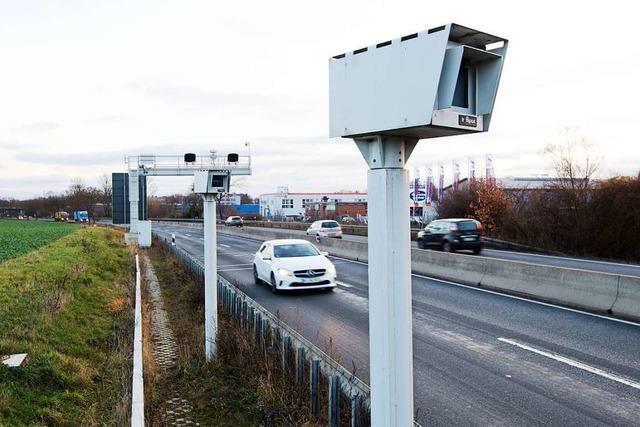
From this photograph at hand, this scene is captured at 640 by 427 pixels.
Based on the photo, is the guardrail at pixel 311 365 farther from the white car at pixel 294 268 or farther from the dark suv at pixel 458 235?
the dark suv at pixel 458 235

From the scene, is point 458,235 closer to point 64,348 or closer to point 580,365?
point 580,365

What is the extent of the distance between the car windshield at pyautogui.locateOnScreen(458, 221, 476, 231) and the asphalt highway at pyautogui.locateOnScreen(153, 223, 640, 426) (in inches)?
466

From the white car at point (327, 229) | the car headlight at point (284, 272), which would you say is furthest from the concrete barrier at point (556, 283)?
the white car at point (327, 229)

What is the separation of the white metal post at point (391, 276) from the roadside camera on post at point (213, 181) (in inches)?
244

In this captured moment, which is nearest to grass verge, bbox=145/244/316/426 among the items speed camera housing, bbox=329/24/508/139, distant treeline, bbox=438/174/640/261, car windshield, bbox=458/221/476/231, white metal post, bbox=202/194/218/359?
white metal post, bbox=202/194/218/359

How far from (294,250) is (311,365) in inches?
428

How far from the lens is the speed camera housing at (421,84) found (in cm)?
267

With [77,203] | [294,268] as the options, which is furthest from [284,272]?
[77,203]

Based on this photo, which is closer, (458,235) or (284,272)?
(284,272)

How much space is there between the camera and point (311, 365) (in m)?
5.99

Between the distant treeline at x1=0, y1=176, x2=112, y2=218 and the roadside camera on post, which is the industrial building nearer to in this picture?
the distant treeline at x1=0, y1=176, x2=112, y2=218

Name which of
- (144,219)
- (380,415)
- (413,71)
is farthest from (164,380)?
(144,219)

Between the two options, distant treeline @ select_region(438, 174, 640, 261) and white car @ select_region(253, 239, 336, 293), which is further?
distant treeline @ select_region(438, 174, 640, 261)

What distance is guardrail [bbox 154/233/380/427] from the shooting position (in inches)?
206
